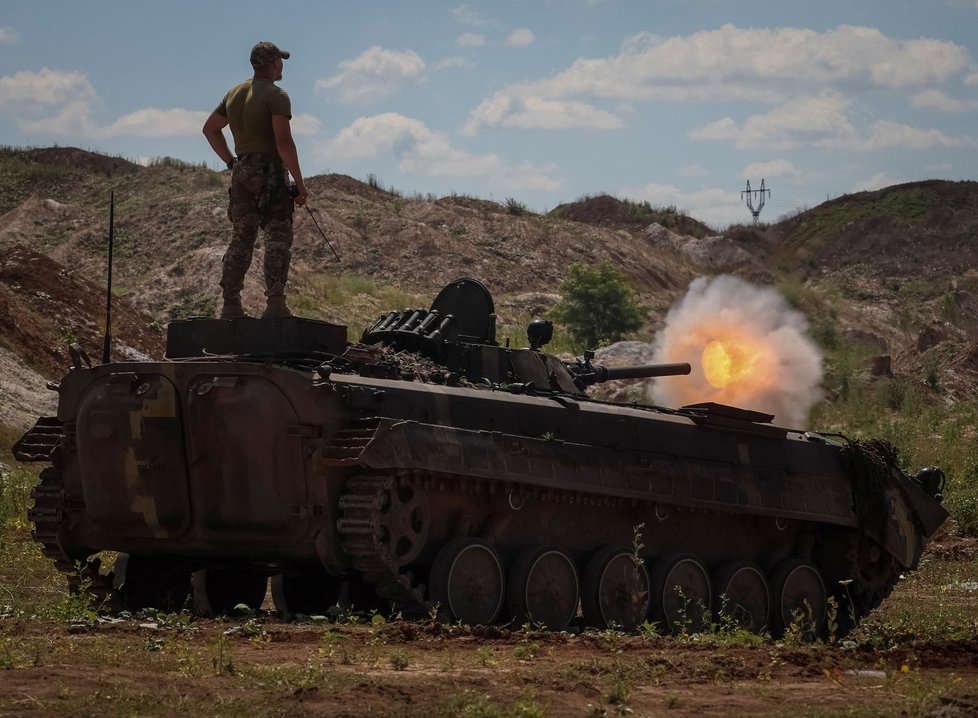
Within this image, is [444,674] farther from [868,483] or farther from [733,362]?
[733,362]

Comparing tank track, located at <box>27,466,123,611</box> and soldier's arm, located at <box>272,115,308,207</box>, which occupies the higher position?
soldier's arm, located at <box>272,115,308,207</box>

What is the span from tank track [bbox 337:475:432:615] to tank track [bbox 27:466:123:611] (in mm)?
2850

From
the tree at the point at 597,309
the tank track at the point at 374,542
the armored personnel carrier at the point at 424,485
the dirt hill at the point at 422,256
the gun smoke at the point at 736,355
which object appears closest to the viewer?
the tank track at the point at 374,542

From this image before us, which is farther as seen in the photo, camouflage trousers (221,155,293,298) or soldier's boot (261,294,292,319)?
camouflage trousers (221,155,293,298)

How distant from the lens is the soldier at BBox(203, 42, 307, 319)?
1528cm

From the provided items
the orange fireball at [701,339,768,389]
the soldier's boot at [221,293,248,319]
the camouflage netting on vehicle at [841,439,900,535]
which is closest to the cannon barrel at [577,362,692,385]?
the camouflage netting on vehicle at [841,439,900,535]

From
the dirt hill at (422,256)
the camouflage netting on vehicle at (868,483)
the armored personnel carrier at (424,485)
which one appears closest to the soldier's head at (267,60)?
the armored personnel carrier at (424,485)

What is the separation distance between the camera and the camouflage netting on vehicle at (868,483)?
1848 cm

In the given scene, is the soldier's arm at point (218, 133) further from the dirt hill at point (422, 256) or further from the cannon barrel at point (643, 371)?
the dirt hill at point (422, 256)

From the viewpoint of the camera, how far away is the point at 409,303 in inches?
2051

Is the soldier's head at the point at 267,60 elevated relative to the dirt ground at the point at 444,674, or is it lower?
elevated

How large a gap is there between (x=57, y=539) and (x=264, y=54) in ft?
16.1

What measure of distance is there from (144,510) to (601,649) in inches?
170

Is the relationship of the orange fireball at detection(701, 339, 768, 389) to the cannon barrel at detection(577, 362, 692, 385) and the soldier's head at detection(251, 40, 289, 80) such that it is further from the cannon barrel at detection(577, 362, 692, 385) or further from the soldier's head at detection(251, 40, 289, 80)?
the soldier's head at detection(251, 40, 289, 80)
